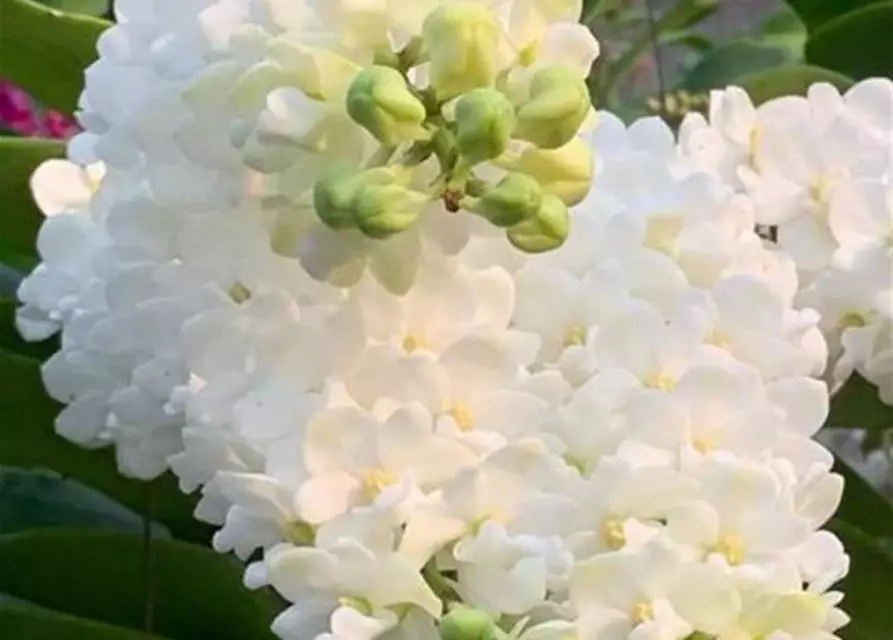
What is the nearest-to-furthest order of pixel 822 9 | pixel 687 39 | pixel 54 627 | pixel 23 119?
pixel 54 627 < pixel 822 9 < pixel 23 119 < pixel 687 39

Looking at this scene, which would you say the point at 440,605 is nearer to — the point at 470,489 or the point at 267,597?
the point at 470,489

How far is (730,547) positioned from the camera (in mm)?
385

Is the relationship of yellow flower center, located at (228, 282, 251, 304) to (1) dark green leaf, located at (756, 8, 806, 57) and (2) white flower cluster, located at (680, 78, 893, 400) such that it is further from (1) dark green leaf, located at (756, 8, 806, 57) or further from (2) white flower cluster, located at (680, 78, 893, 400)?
(1) dark green leaf, located at (756, 8, 806, 57)

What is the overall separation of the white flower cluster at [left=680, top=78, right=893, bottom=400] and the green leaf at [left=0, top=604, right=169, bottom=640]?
21cm

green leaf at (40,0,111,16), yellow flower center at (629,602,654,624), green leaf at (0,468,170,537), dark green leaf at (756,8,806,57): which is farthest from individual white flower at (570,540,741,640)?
dark green leaf at (756,8,806,57)

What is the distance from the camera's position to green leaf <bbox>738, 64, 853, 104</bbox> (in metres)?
0.60

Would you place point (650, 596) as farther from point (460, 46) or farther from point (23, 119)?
point (23, 119)

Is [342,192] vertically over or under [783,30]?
over

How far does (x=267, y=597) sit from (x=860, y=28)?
30 cm

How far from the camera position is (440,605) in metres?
0.37

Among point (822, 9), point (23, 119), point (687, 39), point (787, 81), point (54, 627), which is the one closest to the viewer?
point (54, 627)

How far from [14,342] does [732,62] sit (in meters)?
0.41

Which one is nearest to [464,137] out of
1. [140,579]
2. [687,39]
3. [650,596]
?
[650,596]

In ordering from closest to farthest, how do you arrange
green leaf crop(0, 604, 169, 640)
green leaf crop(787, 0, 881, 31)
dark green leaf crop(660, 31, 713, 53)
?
1. green leaf crop(0, 604, 169, 640)
2. green leaf crop(787, 0, 881, 31)
3. dark green leaf crop(660, 31, 713, 53)
